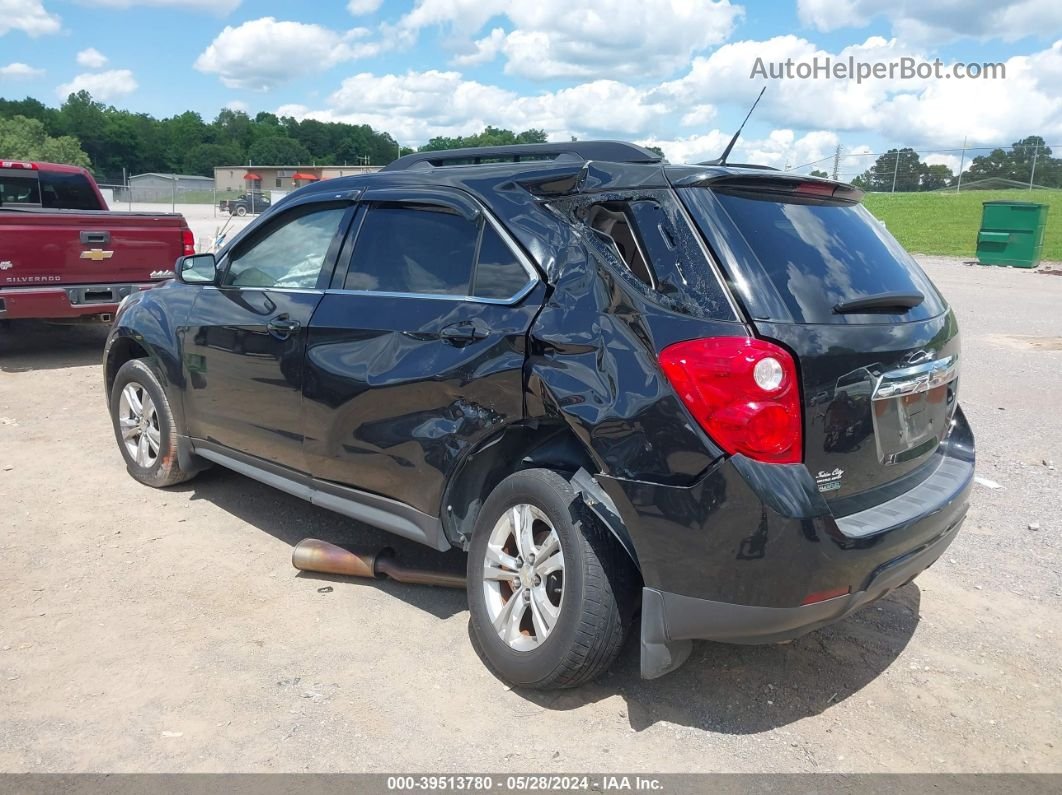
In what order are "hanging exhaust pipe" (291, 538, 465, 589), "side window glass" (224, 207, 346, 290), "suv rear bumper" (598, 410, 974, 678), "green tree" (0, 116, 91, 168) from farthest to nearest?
"green tree" (0, 116, 91, 168)
"side window glass" (224, 207, 346, 290)
"hanging exhaust pipe" (291, 538, 465, 589)
"suv rear bumper" (598, 410, 974, 678)

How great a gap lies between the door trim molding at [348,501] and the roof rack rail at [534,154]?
1559 mm

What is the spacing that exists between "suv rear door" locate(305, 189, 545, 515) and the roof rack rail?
1.42 ft

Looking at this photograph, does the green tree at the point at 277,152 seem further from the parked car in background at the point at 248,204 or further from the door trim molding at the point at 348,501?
the door trim molding at the point at 348,501

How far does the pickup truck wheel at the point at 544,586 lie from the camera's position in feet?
10.0

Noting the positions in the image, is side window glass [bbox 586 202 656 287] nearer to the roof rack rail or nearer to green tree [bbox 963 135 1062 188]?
the roof rack rail

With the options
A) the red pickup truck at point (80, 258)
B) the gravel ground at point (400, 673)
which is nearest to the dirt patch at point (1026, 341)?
the gravel ground at point (400, 673)

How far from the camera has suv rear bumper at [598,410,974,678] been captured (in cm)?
272

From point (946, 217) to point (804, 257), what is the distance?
38.0 metres

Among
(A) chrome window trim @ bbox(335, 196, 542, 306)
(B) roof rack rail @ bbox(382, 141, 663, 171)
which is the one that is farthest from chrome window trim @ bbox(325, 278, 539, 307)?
(B) roof rack rail @ bbox(382, 141, 663, 171)

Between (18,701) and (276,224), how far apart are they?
2.49 metres

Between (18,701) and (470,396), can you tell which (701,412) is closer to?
(470,396)

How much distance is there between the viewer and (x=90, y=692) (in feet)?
10.9

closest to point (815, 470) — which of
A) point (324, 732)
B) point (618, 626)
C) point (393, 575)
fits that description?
point (618, 626)

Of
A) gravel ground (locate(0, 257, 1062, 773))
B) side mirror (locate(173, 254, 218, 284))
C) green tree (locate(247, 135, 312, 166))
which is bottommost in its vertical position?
gravel ground (locate(0, 257, 1062, 773))
